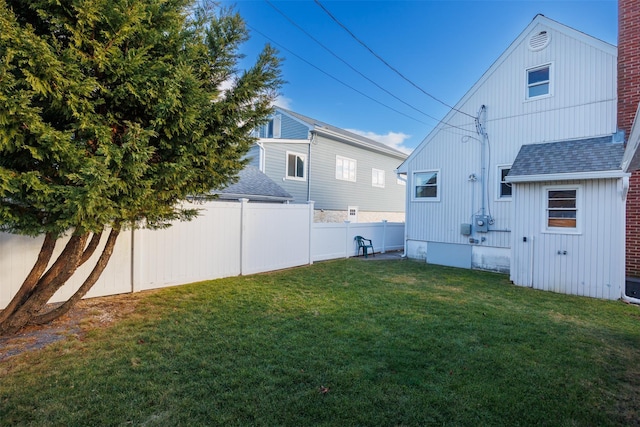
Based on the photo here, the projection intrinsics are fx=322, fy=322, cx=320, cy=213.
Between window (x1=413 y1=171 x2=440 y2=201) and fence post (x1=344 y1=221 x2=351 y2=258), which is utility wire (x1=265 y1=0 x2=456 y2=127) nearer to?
window (x1=413 y1=171 x2=440 y2=201)

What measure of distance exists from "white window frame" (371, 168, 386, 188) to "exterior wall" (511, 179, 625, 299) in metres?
11.7

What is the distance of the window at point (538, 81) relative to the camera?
8875 millimetres

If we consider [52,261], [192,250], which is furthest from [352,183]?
[52,261]

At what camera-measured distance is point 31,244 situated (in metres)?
5.02

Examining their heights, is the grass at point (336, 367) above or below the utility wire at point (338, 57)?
below

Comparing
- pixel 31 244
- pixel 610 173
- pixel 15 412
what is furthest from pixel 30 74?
pixel 610 173

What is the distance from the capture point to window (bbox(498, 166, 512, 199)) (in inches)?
370

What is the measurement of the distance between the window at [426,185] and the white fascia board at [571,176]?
10.9ft

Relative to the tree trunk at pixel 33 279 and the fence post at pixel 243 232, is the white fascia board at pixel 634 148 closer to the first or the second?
the tree trunk at pixel 33 279

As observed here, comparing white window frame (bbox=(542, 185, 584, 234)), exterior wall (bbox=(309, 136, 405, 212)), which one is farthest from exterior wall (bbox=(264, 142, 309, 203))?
white window frame (bbox=(542, 185, 584, 234))

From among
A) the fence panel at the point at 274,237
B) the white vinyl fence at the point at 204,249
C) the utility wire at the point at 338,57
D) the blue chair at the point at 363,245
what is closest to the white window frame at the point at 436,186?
the utility wire at the point at 338,57

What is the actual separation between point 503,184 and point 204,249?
27.8 feet

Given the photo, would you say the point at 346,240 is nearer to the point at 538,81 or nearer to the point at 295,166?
the point at 295,166

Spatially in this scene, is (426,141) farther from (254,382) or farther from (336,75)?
(254,382)
